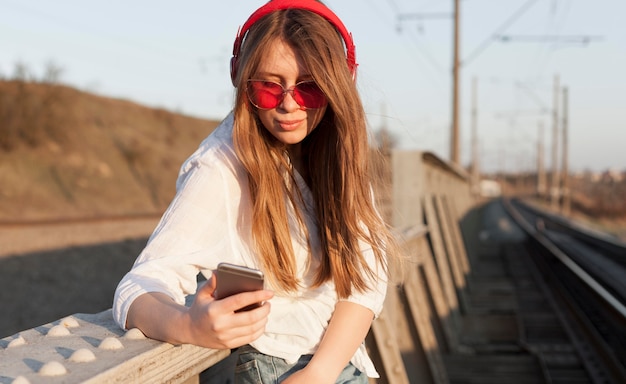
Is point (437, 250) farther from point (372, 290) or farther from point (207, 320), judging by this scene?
point (207, 320)

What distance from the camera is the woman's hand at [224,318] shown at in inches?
63.3

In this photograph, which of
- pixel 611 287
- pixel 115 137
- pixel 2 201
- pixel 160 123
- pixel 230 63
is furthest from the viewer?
pixel 160 123

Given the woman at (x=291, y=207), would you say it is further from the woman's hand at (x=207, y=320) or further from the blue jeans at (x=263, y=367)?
the woman's hand at (x=207, y=320)

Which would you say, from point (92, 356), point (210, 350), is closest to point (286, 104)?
point (210, 350)

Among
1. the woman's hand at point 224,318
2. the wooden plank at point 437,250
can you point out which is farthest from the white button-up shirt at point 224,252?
the wooden plank at point 437,250

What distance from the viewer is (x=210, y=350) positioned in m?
1.96

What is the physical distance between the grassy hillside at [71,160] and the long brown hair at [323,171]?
2565cm

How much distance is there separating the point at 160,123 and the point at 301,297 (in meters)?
63.2

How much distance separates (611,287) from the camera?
12227mm

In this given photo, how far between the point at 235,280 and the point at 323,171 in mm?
752

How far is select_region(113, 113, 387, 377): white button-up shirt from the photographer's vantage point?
6.26 ft

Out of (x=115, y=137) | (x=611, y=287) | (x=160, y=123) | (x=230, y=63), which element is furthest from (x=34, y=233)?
(x=160, y=123)

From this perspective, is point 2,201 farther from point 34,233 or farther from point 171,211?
point 171,211

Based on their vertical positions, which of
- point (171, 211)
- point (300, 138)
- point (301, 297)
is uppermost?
point (300, 138)
